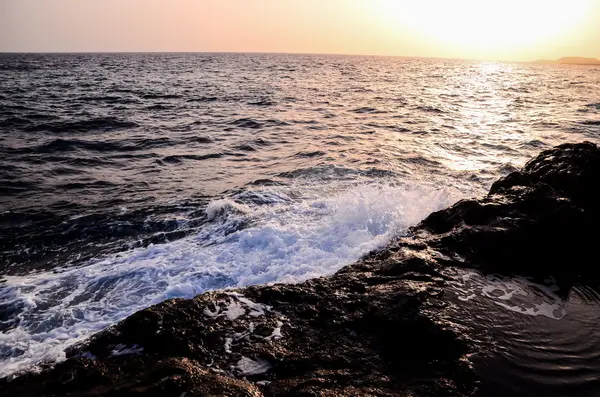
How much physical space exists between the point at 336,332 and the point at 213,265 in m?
2.74

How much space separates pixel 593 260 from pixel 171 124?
57.0 ft

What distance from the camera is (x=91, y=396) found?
2859mm

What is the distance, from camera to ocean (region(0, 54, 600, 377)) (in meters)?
5.38

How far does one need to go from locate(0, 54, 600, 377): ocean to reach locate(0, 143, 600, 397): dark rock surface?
911 millimetres

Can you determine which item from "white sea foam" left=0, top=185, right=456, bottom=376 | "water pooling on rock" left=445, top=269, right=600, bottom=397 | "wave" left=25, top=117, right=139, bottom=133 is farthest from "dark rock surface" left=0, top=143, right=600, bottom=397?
"wave" left=25, top=117, right=139, bottom=133

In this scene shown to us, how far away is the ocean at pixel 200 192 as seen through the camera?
17.6 ft

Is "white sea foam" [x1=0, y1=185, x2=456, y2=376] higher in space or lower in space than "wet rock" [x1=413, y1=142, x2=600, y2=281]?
lower

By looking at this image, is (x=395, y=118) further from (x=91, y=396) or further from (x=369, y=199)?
(x=91, y=396)

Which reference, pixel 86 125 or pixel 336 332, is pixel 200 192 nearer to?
pixel 336 332

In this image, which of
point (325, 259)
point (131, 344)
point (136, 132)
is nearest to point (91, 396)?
point (131, 344)

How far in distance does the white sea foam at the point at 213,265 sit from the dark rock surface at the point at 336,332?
0.41 m

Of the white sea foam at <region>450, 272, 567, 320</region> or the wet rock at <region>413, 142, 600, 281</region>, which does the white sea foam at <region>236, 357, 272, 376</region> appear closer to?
the white sea foam at <region>450, 272, 567, 320</region>

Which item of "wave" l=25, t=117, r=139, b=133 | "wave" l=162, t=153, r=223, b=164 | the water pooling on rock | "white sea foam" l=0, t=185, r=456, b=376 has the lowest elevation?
"white sea foam" l=0, t=185, r=456, b=376

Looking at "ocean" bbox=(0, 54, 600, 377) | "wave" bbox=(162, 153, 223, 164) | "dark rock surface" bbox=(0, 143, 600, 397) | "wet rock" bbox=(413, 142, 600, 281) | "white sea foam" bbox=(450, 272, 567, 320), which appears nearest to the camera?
"dark rock surface" bbox=(0, 143, 600, 397)
